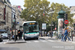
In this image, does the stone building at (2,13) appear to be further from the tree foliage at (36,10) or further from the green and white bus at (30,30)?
the green and white bus at (30,30)

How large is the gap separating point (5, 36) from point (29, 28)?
12.9m

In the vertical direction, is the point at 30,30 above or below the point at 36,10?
below

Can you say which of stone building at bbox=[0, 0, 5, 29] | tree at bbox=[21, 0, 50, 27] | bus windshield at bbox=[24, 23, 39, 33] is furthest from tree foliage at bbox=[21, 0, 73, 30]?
bus windshield at bbox=[24, 23, 39, 33]

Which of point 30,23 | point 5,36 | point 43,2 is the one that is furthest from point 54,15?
point 30,23

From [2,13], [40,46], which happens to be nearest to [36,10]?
[2,13]

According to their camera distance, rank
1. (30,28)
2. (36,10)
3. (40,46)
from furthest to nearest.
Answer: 1. (36,10)
2. (30,28)
3. (40,46)

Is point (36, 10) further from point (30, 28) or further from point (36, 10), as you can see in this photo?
point (30, 28)

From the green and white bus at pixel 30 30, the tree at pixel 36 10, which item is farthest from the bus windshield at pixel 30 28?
the tree at pixel 36 10

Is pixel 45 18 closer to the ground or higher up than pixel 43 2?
closer to the ground

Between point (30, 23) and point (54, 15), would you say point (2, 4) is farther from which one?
point (30, 23)

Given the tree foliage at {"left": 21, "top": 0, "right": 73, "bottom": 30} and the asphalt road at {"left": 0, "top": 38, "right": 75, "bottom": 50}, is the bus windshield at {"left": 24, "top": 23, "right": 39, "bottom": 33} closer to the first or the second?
the asphalt road at {"left": 0, "top": 38, "right": 75, "bottom": 50}

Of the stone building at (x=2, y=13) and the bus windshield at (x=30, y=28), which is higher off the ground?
the stone building at (x=2, y=13)

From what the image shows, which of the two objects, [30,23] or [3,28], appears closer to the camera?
[30,23]

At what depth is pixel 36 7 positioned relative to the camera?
6038 cm
